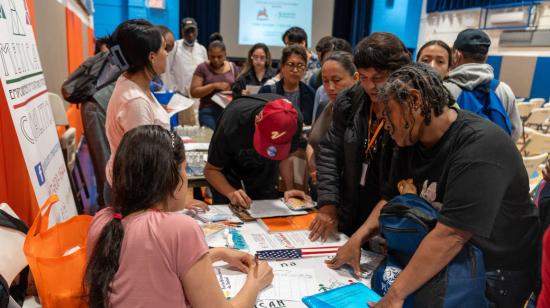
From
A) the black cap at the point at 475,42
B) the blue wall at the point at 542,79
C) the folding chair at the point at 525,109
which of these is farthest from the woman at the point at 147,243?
the blue wall at the point at 542,79

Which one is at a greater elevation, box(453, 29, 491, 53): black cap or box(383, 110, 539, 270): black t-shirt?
box(453, 29, 491, 53): black cap

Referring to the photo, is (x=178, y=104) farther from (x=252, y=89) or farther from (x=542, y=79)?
(x=542, y=79)

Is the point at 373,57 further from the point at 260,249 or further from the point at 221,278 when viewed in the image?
the point at 221,278

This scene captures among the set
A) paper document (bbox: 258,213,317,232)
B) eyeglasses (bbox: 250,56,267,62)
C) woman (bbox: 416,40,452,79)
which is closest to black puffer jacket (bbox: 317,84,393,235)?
paper document (bbox: 258,213,317,232)

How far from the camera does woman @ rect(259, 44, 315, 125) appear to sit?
292 cm

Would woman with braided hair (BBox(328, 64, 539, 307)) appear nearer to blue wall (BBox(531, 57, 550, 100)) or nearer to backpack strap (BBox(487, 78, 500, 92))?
backpack strap (BBox(487, 78, 500, 92))

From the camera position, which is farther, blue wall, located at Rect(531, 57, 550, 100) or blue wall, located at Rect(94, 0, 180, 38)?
blue wall, located at Rect(531, 57, 550, 100)

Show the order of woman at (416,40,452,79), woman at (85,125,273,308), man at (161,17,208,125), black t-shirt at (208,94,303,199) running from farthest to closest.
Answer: man at (161,17,208,125)
woman at (416,40,452,79)
black t-shirt at (208,94,303,199)
woman at (85,125,273,308)

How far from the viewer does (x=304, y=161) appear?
8.87 ft

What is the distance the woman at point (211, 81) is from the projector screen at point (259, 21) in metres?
4.20

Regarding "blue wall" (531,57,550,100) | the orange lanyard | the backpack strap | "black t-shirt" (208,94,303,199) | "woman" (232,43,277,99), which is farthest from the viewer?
"blue wall" (531,57,550,100)

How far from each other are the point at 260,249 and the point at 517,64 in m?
9.01

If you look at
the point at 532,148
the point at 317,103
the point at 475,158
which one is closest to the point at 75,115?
the point at 317,103

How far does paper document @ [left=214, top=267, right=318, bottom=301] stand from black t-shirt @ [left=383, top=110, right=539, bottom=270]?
16.5 inches
